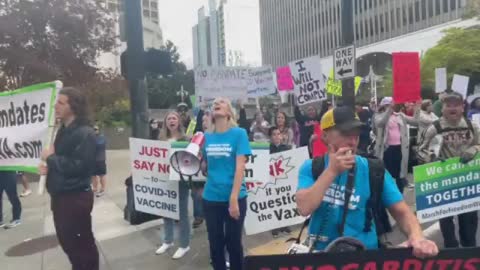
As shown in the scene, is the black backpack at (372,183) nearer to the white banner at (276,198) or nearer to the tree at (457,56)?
the white banner at (276,198)

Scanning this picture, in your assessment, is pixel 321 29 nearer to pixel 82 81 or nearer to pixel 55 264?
pixel 82 81

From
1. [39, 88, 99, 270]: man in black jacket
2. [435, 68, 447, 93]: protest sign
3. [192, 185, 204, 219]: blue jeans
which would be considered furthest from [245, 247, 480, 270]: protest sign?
[435, 68, 447, 93]: protest sign

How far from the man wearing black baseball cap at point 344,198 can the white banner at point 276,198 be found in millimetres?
3282

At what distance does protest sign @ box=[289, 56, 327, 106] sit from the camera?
9180 millimetres

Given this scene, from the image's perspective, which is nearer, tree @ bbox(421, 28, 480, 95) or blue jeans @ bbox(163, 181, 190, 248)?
blue jeans @ bbox(163, 181, 190, 248)

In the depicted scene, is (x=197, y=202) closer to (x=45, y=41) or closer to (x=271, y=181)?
(x=271, y=181)

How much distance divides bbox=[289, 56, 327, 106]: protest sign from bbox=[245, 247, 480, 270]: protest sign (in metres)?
7.01

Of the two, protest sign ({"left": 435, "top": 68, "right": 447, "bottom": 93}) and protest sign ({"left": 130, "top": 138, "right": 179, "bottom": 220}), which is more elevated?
protest sign ({"left": 435, "top": 68, "right": 447, "bottom": 93})

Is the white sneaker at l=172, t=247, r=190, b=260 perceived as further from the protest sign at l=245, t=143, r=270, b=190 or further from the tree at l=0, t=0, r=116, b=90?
the tree at l=0, t=0, r=116, b=90

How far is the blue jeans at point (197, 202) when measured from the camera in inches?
238

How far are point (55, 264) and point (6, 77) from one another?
10.3 m

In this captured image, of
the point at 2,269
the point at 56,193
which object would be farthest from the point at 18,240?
the point at 56,193

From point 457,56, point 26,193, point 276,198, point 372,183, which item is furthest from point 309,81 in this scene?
point 457,56

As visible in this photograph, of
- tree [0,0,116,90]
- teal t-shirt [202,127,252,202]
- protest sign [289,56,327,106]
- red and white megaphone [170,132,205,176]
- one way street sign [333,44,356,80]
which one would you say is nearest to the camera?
teal t-shirt [202,127,252,202]
